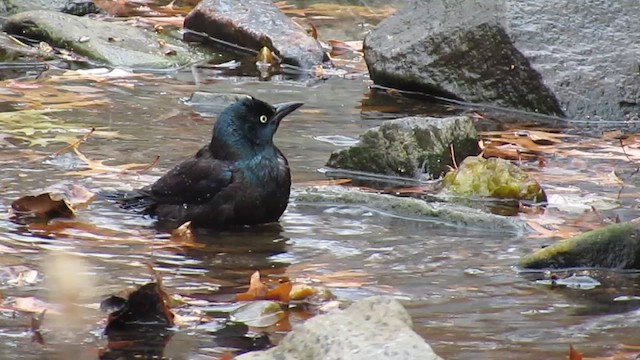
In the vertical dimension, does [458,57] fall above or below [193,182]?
above

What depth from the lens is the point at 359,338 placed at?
3762 millimetres

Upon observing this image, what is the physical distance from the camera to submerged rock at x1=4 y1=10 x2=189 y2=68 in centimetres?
1125

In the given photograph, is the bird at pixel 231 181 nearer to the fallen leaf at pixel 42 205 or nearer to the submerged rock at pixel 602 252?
the fallen leaf at pixel 42 205

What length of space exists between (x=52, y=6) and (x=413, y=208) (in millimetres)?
7468

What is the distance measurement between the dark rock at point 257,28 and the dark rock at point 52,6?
1.39 m

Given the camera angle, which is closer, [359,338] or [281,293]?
[359,338]

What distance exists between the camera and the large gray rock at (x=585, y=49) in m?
9.74

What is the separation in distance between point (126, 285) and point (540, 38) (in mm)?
5439

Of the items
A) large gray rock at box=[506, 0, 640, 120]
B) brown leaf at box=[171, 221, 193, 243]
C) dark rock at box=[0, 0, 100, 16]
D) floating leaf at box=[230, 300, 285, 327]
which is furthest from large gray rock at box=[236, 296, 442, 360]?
dark rock at box=[0, 0, 100, 16]

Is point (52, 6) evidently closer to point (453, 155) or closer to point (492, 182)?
point (453, 155)

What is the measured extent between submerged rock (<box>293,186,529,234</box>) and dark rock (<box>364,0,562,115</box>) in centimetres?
312

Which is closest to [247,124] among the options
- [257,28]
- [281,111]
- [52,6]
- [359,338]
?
[281,111]

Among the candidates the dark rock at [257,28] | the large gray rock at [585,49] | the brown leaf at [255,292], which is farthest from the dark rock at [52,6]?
the brown leaf at [255,292]

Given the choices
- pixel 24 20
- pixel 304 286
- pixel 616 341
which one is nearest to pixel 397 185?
pixel 304 286
